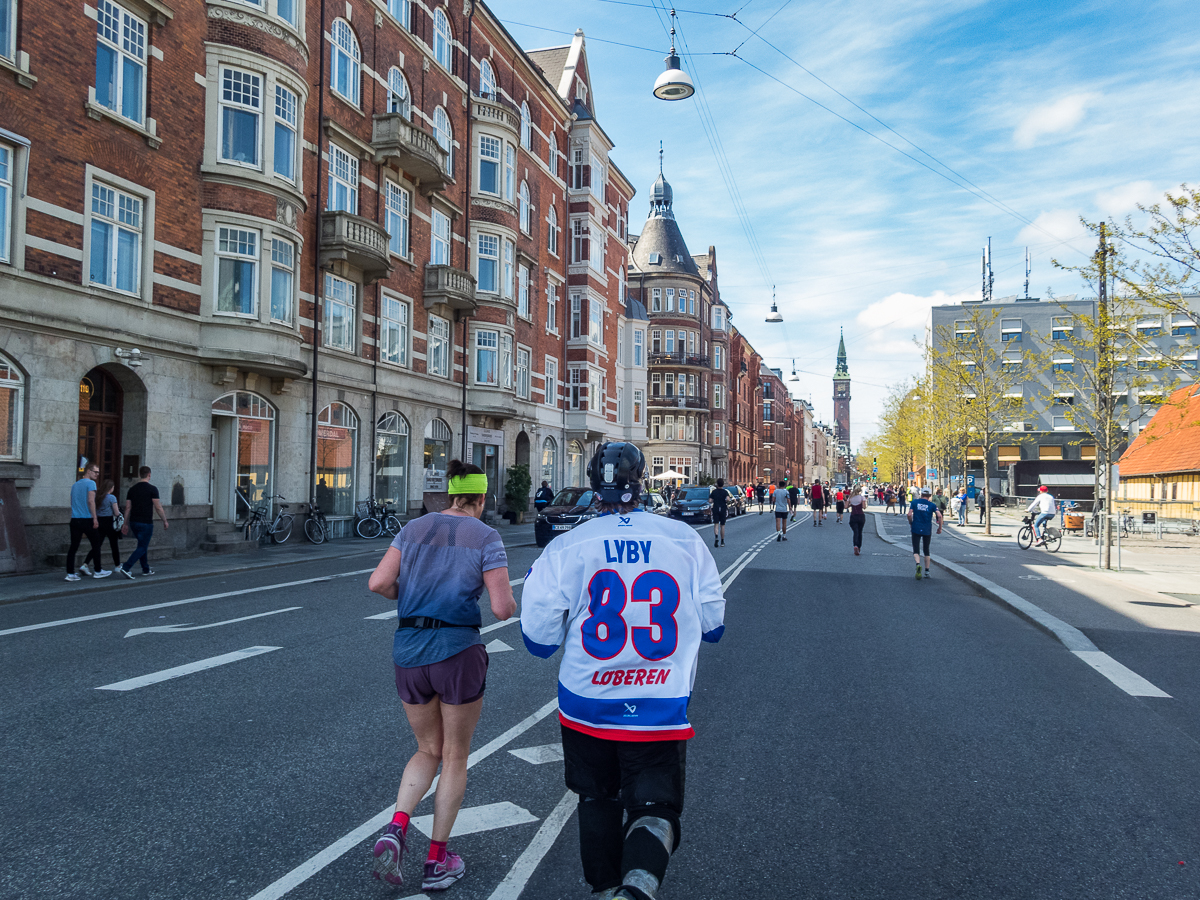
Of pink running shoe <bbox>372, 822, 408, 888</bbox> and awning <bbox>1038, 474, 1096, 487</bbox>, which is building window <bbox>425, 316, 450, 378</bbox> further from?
awning <bbox>1038, 474, 1096, 487</bbox>

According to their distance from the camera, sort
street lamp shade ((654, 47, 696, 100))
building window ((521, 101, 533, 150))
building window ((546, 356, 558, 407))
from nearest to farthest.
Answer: street lamp shade ((654, 47, 696, 100)) → building window ((521, 101, 533, 150)) → building window ((546, 356, 558, 407))

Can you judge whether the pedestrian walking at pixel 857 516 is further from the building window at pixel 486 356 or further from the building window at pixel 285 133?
the building window at pixel 285 133

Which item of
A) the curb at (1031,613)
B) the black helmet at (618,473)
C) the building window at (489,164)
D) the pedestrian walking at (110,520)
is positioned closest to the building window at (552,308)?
the building window at (489,164)

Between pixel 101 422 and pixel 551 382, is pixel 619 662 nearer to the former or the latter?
pixel 101 422

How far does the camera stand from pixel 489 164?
105 ft

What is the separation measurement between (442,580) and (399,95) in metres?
26.4

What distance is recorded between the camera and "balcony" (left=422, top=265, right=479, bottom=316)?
2806 cm

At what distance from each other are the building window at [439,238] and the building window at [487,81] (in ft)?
18.1

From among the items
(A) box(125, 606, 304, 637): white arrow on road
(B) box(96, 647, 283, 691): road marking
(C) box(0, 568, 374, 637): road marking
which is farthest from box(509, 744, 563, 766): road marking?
(C) box(0, 568, 374, 637): road marking

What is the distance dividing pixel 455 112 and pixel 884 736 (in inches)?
1138

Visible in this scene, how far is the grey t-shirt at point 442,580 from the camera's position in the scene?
3.67 m

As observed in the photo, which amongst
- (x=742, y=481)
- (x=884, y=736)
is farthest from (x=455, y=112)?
(x=742, y=481)

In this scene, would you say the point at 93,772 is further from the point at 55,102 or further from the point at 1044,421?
the point at 1044,421

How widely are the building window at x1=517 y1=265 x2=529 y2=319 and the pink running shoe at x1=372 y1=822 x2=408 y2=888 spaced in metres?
31.8
